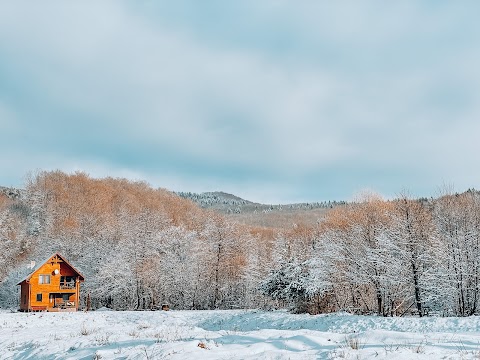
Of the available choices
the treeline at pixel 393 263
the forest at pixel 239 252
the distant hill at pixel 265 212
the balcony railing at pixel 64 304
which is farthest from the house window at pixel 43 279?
the distant hill at pixel 265 212

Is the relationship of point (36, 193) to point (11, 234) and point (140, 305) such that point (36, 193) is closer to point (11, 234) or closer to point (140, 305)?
point (11, 234)

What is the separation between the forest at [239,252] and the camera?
30781mm

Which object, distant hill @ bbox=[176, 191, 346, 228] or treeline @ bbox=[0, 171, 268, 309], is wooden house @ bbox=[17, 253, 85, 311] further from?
distant hill @ bbox=[176, 191, 346, 228]

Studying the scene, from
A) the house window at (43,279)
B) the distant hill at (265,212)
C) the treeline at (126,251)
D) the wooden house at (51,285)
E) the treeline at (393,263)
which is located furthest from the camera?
the distant hill at (265,212)

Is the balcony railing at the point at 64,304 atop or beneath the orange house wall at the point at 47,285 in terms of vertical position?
beneath

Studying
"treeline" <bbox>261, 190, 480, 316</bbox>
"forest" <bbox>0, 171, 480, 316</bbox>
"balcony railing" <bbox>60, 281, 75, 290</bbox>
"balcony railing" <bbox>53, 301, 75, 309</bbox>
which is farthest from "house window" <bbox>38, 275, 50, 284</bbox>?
"treeline" <bbox>261, 190, 480, 316</bbox>

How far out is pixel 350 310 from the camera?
3216 cm

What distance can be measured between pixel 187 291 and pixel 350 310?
82.0 feet

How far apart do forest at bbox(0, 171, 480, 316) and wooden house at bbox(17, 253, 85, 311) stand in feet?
11.6

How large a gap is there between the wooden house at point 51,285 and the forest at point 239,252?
3.52 meters

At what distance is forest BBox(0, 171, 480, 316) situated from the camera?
30781mm

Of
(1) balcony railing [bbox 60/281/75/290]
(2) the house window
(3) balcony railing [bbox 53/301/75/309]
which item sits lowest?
(3) balcony railing [bbox 53/301/75/309]

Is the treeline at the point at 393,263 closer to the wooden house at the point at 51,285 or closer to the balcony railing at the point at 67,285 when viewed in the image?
the wooden house at the point at 51,285

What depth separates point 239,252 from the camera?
184ft
